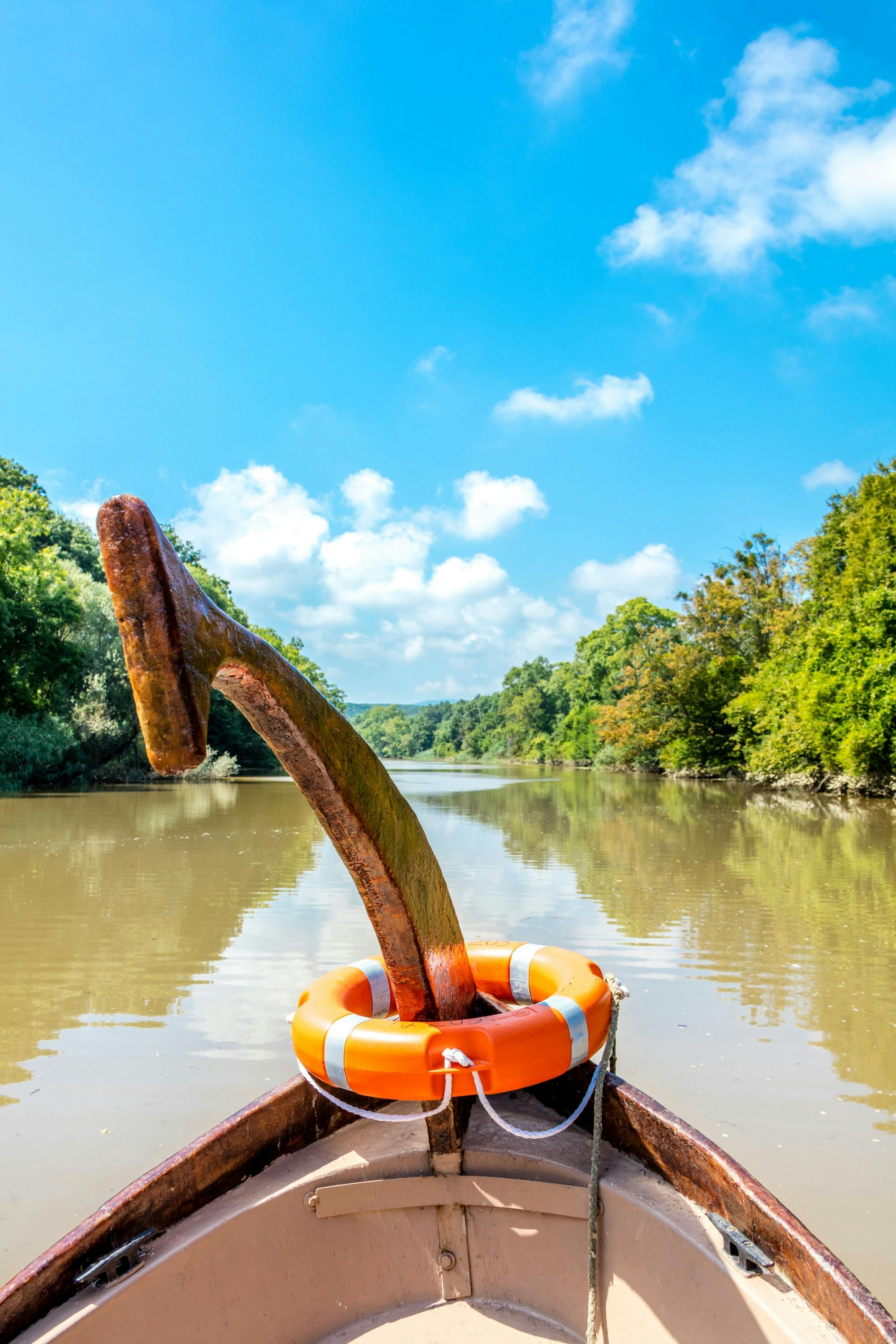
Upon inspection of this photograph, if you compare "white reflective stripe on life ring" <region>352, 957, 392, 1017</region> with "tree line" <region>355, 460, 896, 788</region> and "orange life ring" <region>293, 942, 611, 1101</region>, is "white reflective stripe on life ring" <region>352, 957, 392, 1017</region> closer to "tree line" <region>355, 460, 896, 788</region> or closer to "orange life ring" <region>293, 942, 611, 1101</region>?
"orange life ring" <region>293, 942, 611, 1101</region>

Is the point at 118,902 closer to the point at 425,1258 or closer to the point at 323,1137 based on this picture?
the point at 323,1137

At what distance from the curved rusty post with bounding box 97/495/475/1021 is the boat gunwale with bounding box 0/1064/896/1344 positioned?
1.45ft

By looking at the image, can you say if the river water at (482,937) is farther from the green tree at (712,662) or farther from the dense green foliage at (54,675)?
the green tree at (712,662)

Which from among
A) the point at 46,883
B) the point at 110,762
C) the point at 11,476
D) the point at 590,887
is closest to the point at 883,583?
the point at 590,887

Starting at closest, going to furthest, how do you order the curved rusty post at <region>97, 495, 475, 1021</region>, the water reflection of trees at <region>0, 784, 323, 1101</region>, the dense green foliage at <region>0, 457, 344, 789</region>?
the curved rusty post at <region>97, 495, 475, 1021</region>, the water reflection of trees at <region>0, 784, 323, 1101</region>, the dense green foliage at <region>0, 457, 344, 789</region>

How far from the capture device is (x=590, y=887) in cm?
805

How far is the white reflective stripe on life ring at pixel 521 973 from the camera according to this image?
2342 mm

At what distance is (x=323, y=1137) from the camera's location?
2.05 m

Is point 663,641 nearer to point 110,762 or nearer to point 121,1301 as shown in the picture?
point 110,762

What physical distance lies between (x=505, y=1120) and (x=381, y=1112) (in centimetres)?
38

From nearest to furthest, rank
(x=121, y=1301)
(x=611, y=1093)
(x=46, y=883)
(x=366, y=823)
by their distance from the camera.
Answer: (x=121, y=1301)
(x=366, y=823)
(x=611, y=1093)
(x=46, y=883)

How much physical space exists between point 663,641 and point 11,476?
105ft

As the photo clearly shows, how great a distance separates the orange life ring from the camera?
162cm

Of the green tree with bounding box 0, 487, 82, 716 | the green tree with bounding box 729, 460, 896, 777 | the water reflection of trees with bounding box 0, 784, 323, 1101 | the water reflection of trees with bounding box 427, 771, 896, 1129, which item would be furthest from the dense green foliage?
the green tree with bounding box 729, 460, 896, 777
